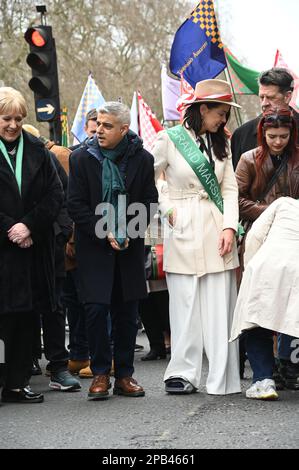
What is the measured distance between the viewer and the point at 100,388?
733cm

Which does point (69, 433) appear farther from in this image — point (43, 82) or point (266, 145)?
point (43, 82)

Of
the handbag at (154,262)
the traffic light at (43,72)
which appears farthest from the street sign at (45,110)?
the handbag at (154,262)

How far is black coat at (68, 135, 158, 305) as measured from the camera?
24.0ft

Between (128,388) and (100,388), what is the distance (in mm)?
255

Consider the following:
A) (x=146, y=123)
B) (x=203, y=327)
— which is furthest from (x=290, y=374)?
(x=146, y=123)

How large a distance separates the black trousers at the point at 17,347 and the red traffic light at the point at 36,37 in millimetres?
5962

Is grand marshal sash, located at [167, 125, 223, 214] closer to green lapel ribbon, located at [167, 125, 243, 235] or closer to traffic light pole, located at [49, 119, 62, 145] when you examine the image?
green lapel ribbon, located at [167, 125, 243, 235]

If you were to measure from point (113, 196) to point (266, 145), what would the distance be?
1228 millimetres

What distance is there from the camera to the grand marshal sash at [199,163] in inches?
302

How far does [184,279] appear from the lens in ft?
25.3

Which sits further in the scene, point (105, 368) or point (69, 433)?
point (105, 368)

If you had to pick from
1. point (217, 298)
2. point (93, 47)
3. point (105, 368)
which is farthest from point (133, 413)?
point (93, 47)

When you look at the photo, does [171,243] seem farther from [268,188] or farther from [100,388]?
[100,388]

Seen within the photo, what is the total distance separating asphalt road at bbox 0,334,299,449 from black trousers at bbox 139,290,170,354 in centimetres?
208
